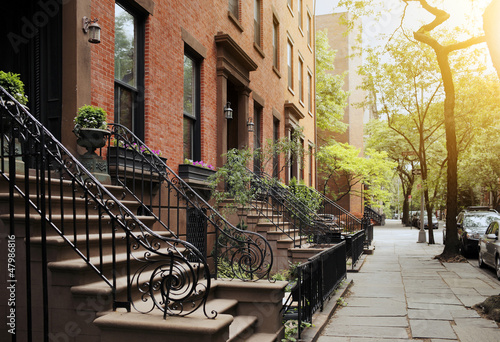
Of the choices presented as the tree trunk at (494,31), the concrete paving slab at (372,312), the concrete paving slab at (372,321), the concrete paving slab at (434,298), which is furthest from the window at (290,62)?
the concrete paving slab at (372,321)

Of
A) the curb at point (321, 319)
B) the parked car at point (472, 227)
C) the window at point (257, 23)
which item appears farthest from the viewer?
the parked car at point (472, 227)

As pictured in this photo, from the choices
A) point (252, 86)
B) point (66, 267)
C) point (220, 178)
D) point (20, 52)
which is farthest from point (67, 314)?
point (252, 86)

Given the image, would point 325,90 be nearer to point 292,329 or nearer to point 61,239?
point 292,329

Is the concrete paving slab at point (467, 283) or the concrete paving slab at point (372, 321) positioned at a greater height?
the concrete paving slab at point (372, 321)

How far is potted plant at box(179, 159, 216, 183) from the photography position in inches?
404

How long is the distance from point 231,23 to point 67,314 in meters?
10.9

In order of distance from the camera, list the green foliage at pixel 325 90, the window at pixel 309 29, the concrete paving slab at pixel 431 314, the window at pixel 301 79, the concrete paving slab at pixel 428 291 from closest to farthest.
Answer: the concrete paving slab at pixel 431 314 < the concrete paving slab at pixel 428 291 < the window at pixel 301 79 < the window at pixel 309 29 < the green foliage at pixel 325 90

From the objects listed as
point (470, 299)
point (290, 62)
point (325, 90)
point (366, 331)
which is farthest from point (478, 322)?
point (325, 90)

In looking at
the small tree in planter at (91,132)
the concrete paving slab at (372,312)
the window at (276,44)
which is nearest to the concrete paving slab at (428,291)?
the concrete paving slab at (372,312)

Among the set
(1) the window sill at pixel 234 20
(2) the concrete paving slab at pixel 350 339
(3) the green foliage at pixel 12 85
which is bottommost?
(2) the concrete paving slab at pixel 350 339

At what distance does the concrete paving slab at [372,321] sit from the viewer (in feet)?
26.0

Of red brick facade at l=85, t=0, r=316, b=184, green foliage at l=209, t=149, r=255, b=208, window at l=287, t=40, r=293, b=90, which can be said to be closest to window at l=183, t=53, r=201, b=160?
red brick facade at l=85, t=0, r=316, b=184

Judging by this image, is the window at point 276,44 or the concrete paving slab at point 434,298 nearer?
the concrete paving slab at point 434,298

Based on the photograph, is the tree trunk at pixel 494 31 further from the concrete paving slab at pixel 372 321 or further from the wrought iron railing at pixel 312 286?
the concrete paving slab at pixel 372 321
